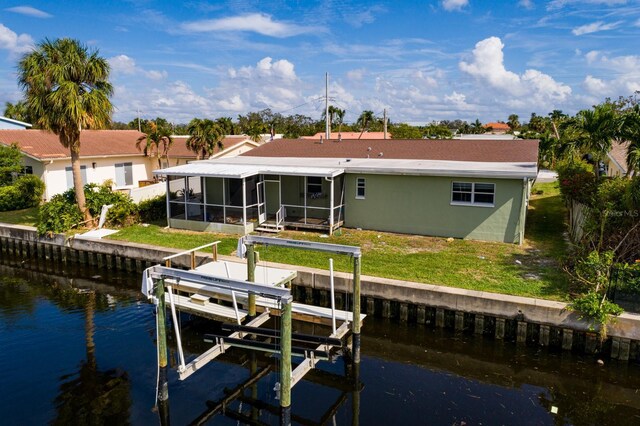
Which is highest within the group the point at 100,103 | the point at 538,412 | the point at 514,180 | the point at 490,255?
the point at 100,103

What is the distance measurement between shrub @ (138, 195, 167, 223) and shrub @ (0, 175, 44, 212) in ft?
27.6

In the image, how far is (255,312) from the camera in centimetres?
1270

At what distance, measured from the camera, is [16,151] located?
2658 cm

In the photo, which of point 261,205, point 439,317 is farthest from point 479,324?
point 261,205

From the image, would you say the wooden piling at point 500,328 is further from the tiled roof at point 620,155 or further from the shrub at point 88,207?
the shrub at point 88,207

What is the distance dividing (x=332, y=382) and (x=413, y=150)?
51.5 feet

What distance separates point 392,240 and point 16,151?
857 inches

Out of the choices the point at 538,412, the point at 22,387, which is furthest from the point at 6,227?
the point at 538,412

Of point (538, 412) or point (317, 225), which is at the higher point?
point (317, 225)

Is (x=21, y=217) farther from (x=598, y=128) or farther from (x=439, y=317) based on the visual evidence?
(x=598, y=128)

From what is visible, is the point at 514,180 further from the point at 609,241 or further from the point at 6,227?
the point at 6,227

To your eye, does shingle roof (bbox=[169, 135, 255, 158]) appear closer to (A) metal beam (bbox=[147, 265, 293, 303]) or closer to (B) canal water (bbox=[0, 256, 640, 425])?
(B) canal water (bbox=[0, 256, 640, 425])

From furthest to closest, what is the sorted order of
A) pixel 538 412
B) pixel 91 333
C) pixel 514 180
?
pixel 514 180
pixel 91 333
pixel 538 412

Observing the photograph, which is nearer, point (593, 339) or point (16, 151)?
point (593, 339)
